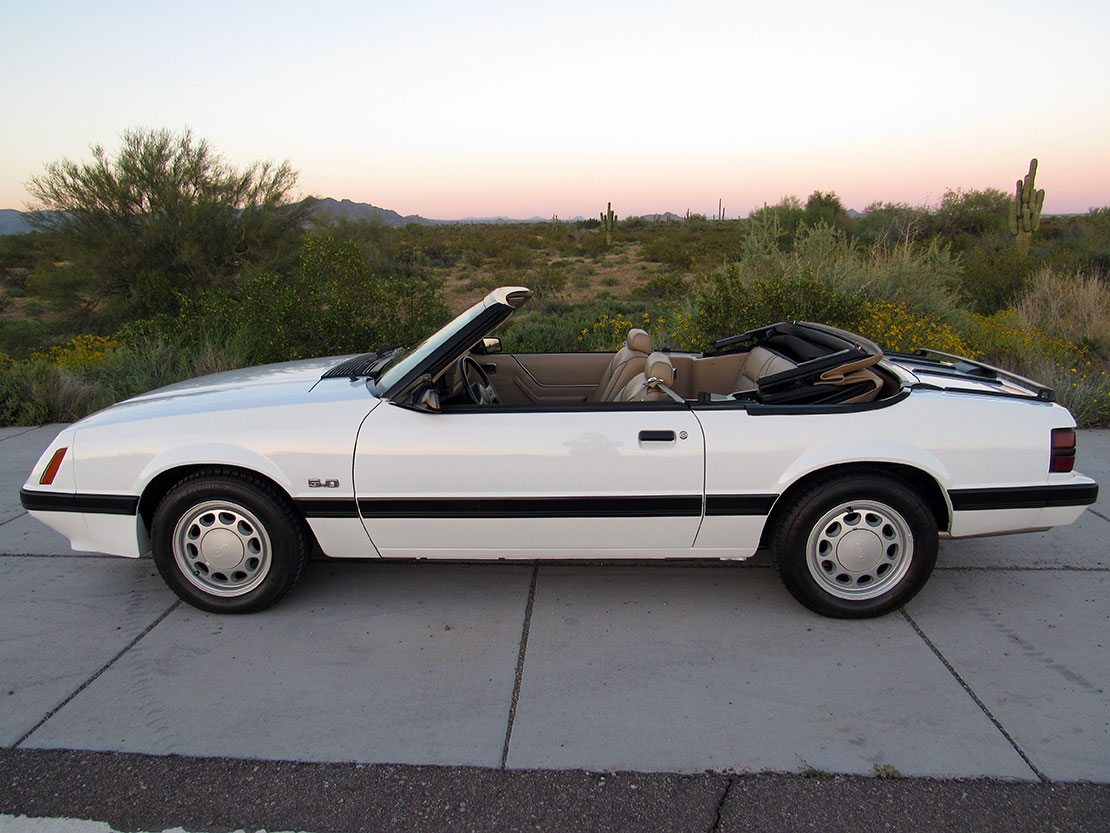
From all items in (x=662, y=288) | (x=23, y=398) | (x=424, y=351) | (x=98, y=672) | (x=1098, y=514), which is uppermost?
(x=424, y=351)

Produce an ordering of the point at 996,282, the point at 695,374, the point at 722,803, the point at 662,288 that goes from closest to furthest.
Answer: the point at 722,803 → the point at 695,374 → the point at 996,282 → the point at 662,288

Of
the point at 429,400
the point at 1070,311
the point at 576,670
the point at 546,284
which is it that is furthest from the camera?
the point at 546,284

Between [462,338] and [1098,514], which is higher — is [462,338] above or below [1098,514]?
above

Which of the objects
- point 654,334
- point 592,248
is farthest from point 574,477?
point 592,248

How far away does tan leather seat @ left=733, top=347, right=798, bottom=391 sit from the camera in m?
4.07

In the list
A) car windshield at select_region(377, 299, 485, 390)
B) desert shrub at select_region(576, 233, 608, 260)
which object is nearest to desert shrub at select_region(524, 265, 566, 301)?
desert shrub at select_region(576, 233, 608, 260)

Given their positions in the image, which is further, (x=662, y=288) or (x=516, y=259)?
(x=516, y=259)

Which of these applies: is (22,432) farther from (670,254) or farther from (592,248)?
(592,248)

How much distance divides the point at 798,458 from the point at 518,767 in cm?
179

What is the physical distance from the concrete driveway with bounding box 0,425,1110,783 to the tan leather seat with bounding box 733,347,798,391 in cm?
105

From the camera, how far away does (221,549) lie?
3.65 metres

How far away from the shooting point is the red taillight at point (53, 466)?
12.2ft

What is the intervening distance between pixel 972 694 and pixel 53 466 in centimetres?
423

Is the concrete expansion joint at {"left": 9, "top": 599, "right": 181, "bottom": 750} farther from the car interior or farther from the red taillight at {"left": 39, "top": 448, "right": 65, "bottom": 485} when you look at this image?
the car interior
